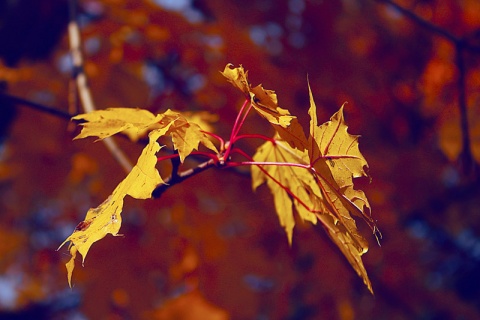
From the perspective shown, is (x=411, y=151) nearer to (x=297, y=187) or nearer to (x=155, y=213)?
(x=155, y=213)

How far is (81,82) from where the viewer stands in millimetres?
1503

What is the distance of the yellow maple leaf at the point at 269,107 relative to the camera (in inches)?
29.6

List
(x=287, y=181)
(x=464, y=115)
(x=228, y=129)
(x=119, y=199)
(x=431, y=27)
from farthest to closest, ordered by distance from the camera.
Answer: (x=228, y=129) → (x=464, y=115) → (x=431, y=27) → (x=287, y=181) → (x=119, y=199)

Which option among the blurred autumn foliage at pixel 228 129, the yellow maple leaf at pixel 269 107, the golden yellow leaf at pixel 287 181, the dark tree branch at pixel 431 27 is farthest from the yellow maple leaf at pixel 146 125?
the blurred autumn foliage at pixel 228 129

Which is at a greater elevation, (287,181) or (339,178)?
(339,178)

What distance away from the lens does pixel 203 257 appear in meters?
2.28

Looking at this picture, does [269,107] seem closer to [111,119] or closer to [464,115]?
[111,119]

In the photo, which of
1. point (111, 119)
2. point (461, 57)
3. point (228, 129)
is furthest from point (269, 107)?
point (228, 129)

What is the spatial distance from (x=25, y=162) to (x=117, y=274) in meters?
0.81

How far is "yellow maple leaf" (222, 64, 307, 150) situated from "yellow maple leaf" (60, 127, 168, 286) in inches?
5.6

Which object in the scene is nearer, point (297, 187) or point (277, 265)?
point (297, 187)

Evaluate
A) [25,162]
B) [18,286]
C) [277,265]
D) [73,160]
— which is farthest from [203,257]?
[18,286]

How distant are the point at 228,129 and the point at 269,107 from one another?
1373 mm

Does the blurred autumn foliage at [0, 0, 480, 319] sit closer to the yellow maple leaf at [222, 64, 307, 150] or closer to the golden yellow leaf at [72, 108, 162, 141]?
the golden yellow leaf at [72, 108, 162, 141]
